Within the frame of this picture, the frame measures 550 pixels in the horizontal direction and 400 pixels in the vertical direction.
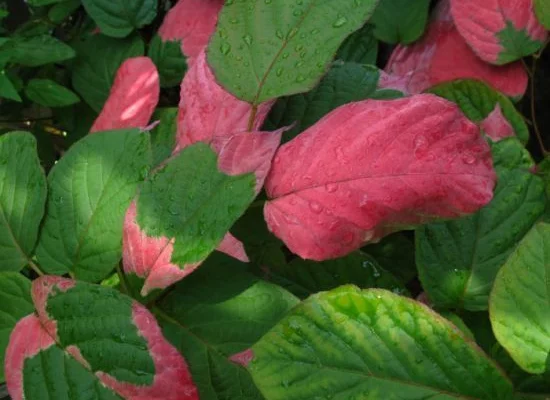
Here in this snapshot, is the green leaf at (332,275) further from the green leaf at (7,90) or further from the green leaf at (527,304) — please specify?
the green leaf at (7,90)

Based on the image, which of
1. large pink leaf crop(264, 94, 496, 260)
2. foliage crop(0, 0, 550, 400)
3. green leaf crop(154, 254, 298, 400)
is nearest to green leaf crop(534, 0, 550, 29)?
foliage crop(0, 0, 550, 400)

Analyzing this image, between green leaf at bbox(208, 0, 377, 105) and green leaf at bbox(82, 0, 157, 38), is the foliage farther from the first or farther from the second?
green leaf at bbox(82, 0, 157, 38)

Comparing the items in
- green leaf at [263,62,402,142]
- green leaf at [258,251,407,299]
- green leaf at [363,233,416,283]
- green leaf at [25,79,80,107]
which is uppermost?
green leaf at [263,62,402,142]

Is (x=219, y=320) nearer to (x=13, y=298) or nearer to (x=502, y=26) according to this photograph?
(x=13, y=298)

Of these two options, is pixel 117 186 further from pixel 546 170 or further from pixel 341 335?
pixel 546 170

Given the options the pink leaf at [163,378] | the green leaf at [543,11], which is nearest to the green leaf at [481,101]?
the green leaf at [543,11]

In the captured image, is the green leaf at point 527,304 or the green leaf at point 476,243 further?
the green leaf at point 476,243
